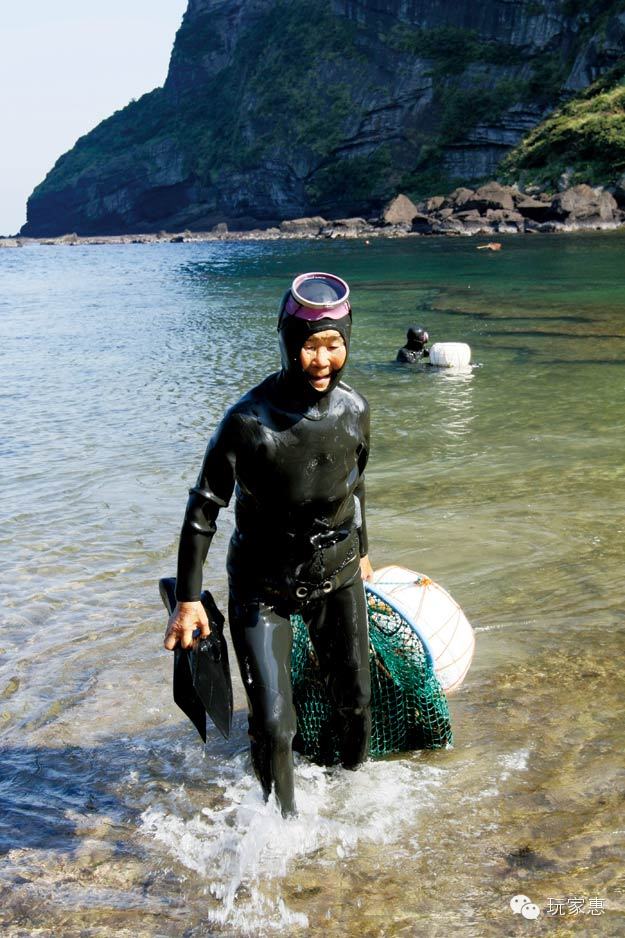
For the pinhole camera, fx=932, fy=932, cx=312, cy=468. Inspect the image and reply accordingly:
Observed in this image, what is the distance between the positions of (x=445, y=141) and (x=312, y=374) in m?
114

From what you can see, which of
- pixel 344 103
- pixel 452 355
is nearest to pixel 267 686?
pixel 452 355

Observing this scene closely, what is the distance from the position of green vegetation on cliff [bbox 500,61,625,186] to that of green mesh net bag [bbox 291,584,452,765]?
252 ft

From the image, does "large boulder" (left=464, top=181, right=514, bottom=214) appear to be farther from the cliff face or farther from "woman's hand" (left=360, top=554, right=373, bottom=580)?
"woman's hand" (left=360, top=554, right=373, bottom=580)

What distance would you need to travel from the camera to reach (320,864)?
408 cm

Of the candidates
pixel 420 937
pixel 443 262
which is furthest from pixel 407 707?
pixel 443 262

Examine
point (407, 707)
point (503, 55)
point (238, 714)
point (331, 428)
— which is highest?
point (503, 55)

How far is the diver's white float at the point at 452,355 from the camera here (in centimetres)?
1775

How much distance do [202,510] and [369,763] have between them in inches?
72.1

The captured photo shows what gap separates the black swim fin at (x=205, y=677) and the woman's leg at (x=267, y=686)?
89 millimetres

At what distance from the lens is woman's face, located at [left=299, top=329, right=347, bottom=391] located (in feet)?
12.2

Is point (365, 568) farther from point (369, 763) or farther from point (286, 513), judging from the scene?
point (369, 763)

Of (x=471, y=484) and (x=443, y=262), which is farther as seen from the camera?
(x=443, y=262)

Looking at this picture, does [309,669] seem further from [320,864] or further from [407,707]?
[320,864]

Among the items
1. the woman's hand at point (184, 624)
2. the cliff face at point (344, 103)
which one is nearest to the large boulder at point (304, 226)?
the cliff face at point (344, 103)
